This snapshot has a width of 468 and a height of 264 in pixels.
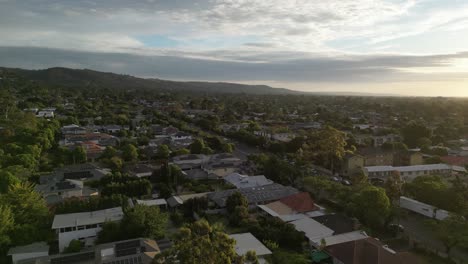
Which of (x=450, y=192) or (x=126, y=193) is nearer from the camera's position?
(x=450, y=192)

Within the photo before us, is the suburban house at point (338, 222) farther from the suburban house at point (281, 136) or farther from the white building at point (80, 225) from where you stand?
the suburban house at point (281, 136)

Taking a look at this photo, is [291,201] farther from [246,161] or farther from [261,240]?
[246,161]

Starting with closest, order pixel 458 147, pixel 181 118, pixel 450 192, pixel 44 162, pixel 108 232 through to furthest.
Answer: pixel 108 232 → pixel 450 192 → pixel 44 162 → pixel 458 147 → pixel 181 118

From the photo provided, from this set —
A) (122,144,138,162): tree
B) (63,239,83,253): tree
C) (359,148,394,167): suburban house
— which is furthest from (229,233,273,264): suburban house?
(359,148,394,167): suburban house

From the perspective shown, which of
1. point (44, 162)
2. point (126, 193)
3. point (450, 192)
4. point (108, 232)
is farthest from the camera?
point (44, 162)

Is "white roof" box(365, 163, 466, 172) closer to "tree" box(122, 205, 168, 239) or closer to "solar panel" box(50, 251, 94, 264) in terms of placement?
"tree" box(122, 205, 168, 239)

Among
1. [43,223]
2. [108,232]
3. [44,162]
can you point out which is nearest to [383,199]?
[108,232]

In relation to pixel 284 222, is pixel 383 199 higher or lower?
higher
